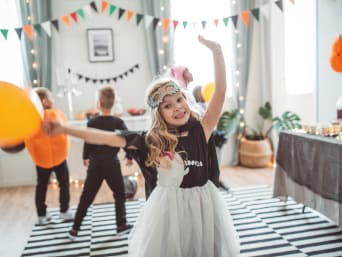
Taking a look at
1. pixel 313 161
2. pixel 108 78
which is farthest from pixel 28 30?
pixel 313 161

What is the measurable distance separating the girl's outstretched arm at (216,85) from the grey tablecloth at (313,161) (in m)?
1.21

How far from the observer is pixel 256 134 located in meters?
5.10

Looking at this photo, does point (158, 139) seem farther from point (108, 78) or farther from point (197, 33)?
point (197, 33)

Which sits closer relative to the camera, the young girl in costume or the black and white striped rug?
the young girl in costume

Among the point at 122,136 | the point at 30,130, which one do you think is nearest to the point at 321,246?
the point at 122,136

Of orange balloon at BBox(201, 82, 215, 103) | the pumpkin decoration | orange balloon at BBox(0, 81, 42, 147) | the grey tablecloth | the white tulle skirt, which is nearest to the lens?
orange balloon at BBox(0, 81, 42, 147)

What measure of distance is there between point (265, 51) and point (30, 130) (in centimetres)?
442

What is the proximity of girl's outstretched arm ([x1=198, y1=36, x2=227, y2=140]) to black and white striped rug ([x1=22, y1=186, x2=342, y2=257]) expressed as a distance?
1193mm

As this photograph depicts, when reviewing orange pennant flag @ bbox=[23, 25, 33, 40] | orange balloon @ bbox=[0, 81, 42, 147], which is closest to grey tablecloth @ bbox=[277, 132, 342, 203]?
→ orange balloon @ bbox=[0, 81, 42, 147]

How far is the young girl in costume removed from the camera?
1500 mm

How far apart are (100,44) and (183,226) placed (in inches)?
150

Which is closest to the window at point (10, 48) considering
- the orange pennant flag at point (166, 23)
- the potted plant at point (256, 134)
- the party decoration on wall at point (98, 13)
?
the party decoration on wall at point (98, 13)

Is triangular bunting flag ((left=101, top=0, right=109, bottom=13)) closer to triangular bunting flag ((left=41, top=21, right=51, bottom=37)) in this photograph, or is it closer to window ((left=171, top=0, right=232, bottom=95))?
triangular bunting flag ((left=41, top=21, right=51, bottom=37))

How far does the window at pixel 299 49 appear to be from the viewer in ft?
15.3
